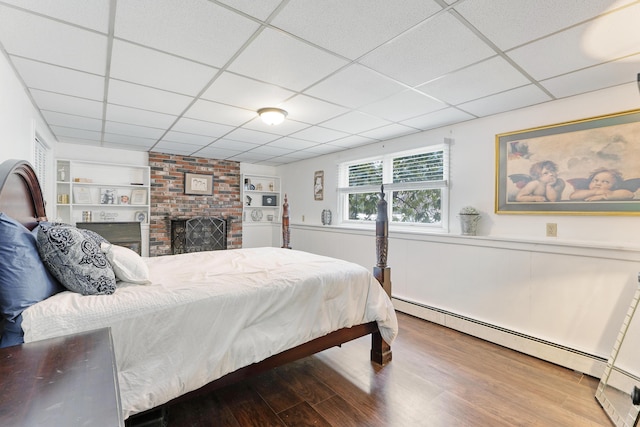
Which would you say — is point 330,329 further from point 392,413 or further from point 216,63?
point 216,63

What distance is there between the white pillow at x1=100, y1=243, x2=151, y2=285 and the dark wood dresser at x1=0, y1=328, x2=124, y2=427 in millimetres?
740

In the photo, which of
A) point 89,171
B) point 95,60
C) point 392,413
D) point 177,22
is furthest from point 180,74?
point 89,171

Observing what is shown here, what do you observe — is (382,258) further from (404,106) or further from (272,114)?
(272,114)

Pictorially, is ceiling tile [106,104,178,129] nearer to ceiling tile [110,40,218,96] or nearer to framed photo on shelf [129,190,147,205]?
ceiling tile [110,40,218,96]

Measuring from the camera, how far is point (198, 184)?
553 centimetres

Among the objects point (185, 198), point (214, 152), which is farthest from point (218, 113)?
point (185, 198)

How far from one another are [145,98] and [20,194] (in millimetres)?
1235

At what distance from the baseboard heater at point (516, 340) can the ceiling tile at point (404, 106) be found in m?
2.21

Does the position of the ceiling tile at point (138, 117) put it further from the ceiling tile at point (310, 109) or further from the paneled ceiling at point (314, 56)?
the ceiling tile at point (310, 109)

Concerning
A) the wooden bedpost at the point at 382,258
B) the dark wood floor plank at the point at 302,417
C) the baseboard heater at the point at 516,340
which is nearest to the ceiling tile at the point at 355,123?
the wooden bedpost at the point at 382,258

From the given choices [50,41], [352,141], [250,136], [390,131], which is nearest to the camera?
[50,41]

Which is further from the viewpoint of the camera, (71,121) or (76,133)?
(76,133)

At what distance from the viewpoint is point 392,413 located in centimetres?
183

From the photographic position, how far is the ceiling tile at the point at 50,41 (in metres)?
1.58
